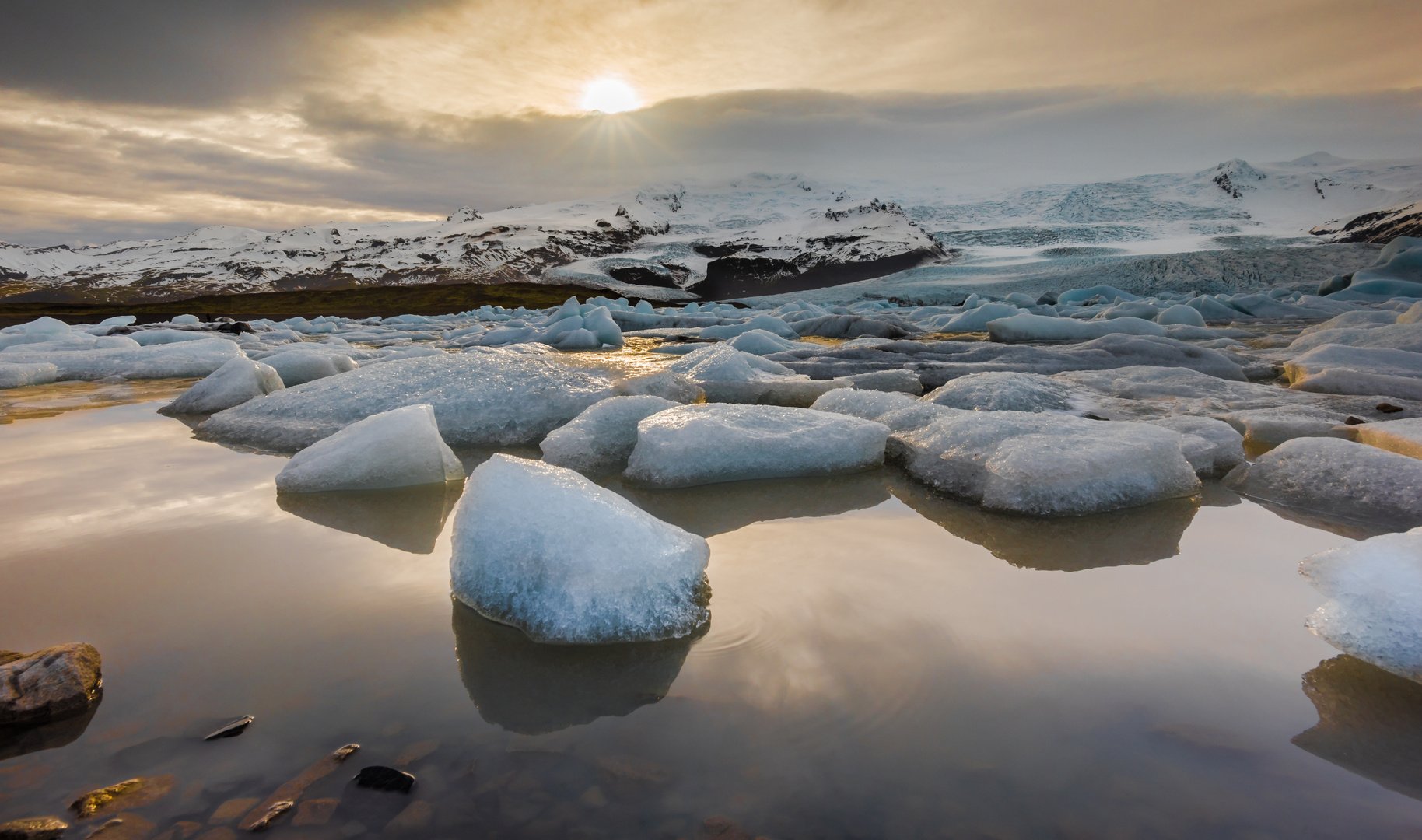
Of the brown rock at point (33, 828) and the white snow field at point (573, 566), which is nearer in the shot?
the brown rock at point (33, 828)

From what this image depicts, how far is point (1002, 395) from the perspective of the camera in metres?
3.49

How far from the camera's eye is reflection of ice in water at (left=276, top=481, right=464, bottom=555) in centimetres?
197

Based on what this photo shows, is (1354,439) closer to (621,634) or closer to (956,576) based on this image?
(956,576)

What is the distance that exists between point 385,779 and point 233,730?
1.00 ft

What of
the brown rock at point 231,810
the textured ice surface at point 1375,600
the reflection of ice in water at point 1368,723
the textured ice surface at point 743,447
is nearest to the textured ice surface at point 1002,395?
the textured ice surface at point 743,447

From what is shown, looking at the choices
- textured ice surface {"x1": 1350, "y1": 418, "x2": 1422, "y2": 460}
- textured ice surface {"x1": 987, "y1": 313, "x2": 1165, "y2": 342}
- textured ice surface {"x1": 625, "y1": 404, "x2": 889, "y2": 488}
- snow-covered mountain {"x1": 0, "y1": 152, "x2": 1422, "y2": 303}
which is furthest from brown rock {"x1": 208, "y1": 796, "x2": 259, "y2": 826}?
snow-covered mountain {"x1": 0, "y1": 152, "x2": 1422, "y2": 303}

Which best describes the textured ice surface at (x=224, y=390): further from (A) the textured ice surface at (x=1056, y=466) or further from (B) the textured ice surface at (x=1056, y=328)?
(B) the textured ice surface at (x=1056, y=328)

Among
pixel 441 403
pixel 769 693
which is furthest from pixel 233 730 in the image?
pixel 441 403

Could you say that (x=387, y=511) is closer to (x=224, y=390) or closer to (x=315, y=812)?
(x=315, y=812)

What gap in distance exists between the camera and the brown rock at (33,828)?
0.85 metres

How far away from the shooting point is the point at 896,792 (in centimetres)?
94

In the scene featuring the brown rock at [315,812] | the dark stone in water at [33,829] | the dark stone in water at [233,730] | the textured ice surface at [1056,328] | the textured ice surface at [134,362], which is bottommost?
the textured ice surface at [1056,328]

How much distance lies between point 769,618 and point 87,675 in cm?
121

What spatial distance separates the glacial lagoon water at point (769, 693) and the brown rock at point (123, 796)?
2cm
